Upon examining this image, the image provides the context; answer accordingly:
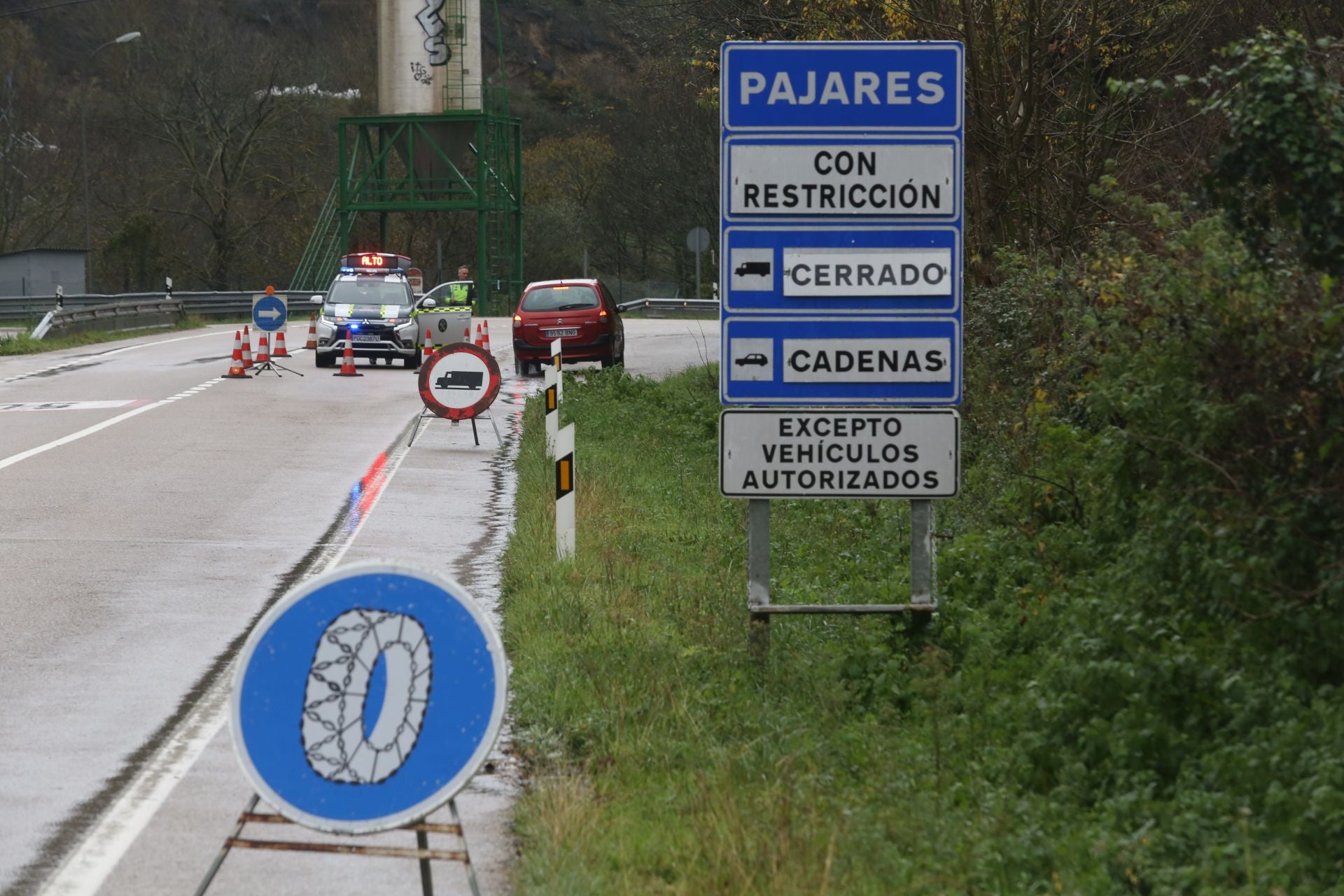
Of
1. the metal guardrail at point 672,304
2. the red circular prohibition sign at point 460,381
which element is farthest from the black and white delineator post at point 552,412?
the metal guardrail at point 672,304

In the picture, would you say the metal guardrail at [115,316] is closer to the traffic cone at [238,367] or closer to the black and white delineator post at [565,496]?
the traffic cone at [238,367]

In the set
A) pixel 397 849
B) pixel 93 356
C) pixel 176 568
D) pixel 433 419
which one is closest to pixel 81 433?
pixel 433 419

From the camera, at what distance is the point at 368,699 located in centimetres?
492

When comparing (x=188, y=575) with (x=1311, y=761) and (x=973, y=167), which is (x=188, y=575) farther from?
(x=973, y=167)

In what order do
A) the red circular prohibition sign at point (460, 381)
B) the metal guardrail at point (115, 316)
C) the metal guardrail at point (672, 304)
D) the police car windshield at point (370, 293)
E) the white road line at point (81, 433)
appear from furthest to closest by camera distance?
the metal guardrail at point (672, 304) < the metal guardrail at point (115, 316) < the police car windshield at point (370, 293) < the red circular prohibition sign at point (460, 381) < the white road line at point (81, 433)

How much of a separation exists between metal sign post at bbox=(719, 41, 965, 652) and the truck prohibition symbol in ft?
37.1

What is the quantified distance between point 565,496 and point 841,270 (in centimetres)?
366

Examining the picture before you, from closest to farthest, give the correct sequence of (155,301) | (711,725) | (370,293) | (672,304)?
(711,725)
(370,293)
(155,301)
(672,304)

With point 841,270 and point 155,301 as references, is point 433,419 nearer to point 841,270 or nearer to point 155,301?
point 841,270

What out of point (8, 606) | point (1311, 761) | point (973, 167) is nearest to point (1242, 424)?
point (1311, 761)

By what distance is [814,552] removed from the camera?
1221 centimetres

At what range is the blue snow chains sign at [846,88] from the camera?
8406 mm

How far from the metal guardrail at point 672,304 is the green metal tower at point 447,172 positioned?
4.88m

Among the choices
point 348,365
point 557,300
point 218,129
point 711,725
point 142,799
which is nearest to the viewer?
point 142,799
